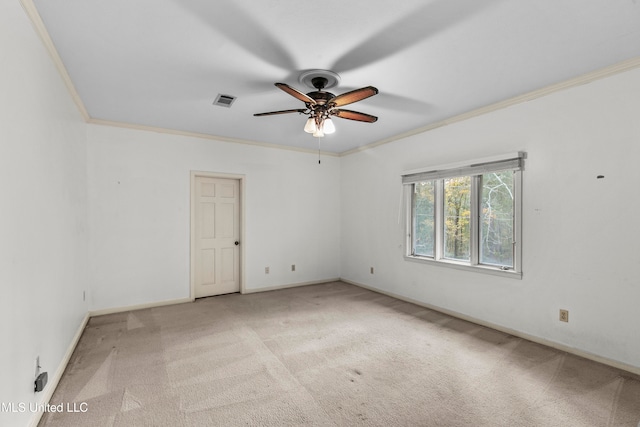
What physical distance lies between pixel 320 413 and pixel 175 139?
4.12 m

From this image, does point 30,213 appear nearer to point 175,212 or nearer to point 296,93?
point 296,93

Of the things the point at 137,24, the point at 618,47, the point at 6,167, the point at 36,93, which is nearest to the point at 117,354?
the point at 6,167

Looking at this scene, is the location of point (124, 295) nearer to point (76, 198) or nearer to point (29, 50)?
point (76, 198)

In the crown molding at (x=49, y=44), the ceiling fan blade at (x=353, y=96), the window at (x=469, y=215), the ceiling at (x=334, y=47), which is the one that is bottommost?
the window at (x=469, y=215)

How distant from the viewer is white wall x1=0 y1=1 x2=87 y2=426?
1.59 meters

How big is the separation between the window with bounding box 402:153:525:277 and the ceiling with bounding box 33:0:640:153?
0.84 meters

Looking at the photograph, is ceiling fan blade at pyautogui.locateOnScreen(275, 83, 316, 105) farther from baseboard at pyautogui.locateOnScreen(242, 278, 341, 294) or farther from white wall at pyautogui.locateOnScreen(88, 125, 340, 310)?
baseboard at pyautogui.locateOnScreen(242, 278, 341, 294)

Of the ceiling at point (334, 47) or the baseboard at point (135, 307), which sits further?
the baseboard at point (135, 307)

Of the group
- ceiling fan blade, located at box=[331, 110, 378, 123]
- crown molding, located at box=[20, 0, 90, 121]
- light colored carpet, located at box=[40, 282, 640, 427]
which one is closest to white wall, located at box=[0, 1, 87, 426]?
crown molding, located at box=[20, 0, 90, 121]

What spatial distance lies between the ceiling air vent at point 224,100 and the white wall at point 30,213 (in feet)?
4.38

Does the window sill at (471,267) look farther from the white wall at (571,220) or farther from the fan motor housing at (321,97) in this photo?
the fan motor housing at (321,97)

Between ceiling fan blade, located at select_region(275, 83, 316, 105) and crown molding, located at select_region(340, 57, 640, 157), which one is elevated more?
crown molding, located at select_region(340, 57, 640, 157)

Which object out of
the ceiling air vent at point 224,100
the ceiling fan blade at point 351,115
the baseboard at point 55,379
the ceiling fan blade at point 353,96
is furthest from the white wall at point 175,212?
the ceiling fan blade at point 353,96

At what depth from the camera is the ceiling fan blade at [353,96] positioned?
2.41 metres
